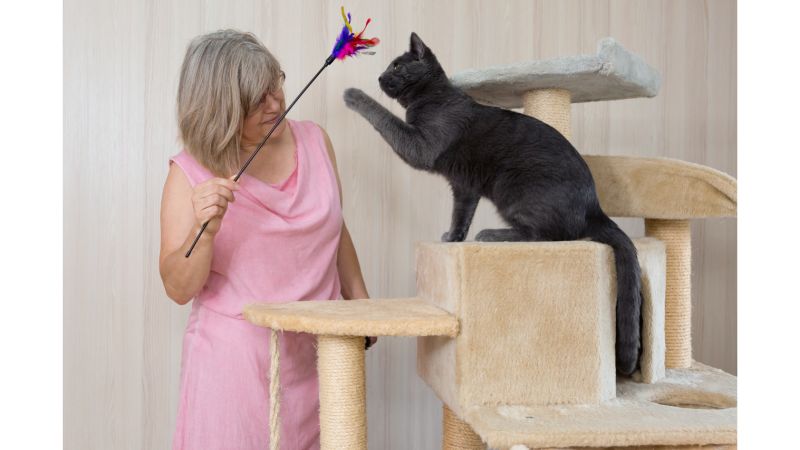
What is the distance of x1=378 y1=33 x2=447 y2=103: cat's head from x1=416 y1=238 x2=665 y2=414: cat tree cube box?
1.44ft

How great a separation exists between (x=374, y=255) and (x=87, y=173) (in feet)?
2.86

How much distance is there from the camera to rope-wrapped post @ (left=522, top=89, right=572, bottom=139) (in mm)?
1420

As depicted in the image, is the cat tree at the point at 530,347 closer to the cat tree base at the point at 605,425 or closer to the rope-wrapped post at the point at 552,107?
the cat tree base at the point at 605,425

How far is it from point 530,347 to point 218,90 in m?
0.72

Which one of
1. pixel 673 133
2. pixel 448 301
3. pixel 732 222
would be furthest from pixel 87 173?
pixel 732 222

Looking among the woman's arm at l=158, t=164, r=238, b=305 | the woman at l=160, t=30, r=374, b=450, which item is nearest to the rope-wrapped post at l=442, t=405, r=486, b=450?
the woman at l=160, t=30, r=374, b=450

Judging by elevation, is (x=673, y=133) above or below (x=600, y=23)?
below

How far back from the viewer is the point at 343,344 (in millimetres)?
1110

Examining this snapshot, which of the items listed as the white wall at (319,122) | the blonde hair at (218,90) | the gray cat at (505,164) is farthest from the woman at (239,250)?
Result: the white wall at (319,122)

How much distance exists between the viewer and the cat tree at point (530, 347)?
92 centimetres

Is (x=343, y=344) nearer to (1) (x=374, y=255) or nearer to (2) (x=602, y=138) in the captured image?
(1) (x=374, y=255)

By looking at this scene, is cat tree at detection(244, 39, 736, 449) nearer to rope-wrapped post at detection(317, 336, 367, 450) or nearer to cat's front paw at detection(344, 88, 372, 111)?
rope-wrapped post at detection(317, 336, 367, 450)

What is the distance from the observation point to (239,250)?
1.33 metres
